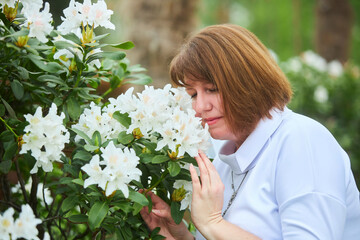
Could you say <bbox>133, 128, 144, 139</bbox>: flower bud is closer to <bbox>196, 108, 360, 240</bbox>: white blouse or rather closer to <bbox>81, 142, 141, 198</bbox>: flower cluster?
<bbox>81, 142, 141, 198</bbox>: flower cluster

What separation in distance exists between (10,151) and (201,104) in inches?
32.4

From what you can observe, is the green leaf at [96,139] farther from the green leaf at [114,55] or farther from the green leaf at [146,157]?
the green leaf at [114,55]

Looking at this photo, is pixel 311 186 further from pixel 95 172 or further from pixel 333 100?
pixel 333 100

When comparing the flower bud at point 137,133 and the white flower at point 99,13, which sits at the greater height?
the white flower at point 99,13

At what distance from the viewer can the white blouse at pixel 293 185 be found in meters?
1.81

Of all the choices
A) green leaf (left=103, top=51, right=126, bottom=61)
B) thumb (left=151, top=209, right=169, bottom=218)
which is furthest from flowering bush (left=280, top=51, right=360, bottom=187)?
green leaf (left=103, top=51, right=126, bottom=61)

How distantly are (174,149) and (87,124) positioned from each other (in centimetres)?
37

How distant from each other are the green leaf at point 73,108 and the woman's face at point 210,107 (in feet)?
1.70

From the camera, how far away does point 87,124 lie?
1.83 metres

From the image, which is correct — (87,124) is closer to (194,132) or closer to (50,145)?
(50,145)

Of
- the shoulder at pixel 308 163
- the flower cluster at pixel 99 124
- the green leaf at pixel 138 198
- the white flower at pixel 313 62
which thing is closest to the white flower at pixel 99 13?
the flower cluster at pixel 99 124

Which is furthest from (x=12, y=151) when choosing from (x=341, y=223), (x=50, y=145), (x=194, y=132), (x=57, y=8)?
(x=57, y=8)

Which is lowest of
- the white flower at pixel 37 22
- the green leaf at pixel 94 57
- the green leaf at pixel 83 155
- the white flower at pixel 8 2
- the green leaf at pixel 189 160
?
the green leaf at pixel 189 160

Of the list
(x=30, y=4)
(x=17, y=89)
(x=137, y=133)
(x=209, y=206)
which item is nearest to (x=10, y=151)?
(x=17, y=89)
